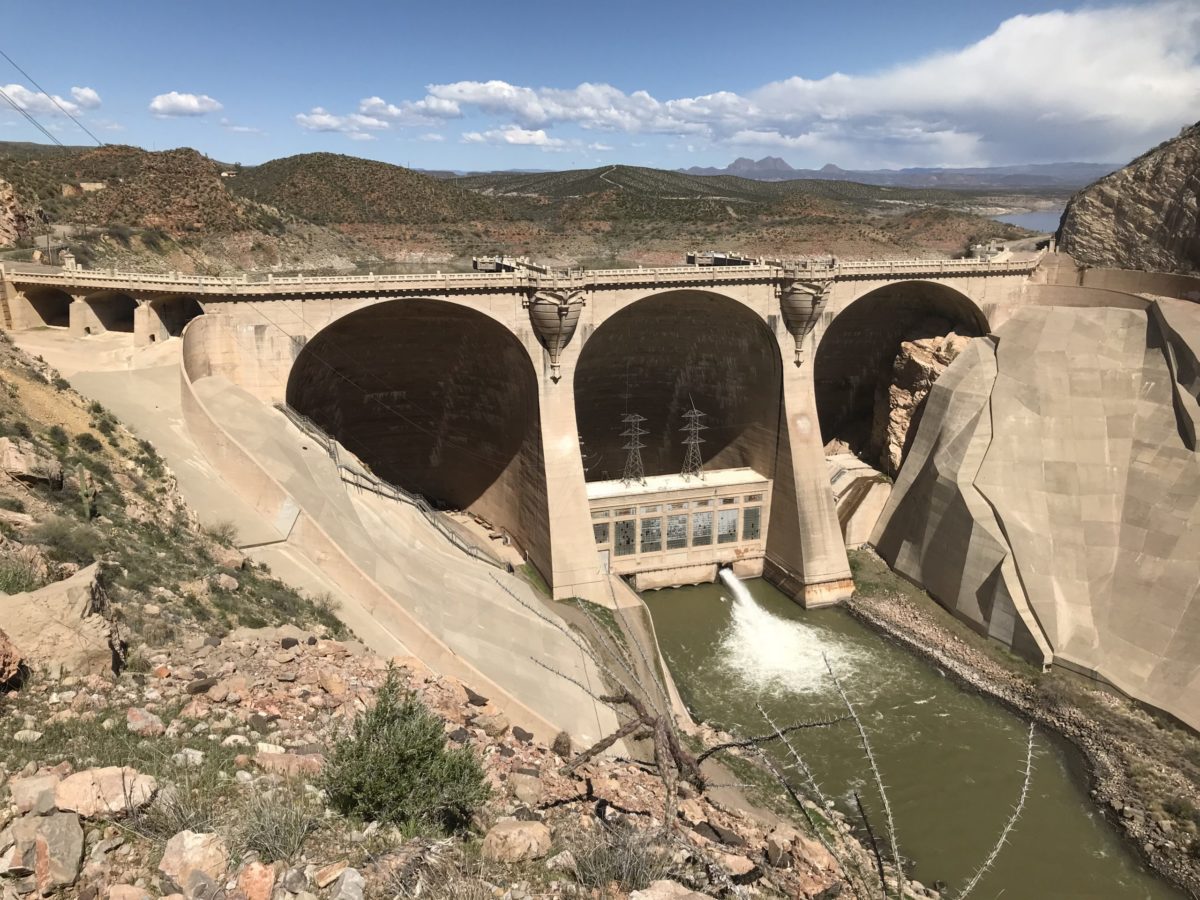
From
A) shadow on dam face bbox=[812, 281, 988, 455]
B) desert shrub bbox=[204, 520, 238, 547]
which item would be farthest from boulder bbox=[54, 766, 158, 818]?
shadow on dam face bbox=[812, 281, 988, 455]

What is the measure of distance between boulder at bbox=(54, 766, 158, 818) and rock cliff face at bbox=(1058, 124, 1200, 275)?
41.7 m

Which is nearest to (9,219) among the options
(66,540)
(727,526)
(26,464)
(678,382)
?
(26,464)

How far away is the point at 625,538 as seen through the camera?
33.8 m

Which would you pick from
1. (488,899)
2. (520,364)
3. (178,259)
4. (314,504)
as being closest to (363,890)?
(488,899)

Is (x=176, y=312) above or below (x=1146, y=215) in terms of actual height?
below

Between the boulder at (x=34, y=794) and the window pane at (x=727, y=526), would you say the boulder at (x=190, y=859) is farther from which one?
the window pane at (x=727, y=526)

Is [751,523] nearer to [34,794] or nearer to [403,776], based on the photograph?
[403,776]

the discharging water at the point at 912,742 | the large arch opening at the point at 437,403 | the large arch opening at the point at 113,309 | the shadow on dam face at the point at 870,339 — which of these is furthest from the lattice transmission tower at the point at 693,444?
the large arch opening at the point at 113,309

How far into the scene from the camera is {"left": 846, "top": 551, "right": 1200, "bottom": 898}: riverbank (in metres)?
20.4

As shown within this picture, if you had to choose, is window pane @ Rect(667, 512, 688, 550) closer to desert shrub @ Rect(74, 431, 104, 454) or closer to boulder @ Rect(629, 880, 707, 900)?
desert shrub @ Rect(74, 431, 104, 454)

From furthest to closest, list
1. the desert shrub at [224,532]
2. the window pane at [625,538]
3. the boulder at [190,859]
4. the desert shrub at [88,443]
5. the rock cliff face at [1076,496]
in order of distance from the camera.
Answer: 1. the window pane at [625,538]
2. the rock cliff face at [1076,496]
3. the desert shrub at [224,532]
4. the desert shrub at [88,443]
5. the boulder at [190,859]

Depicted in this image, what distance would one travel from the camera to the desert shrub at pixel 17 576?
36.6 ft

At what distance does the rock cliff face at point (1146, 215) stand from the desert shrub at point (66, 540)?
136 feet

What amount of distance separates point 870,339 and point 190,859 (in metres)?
38.4
